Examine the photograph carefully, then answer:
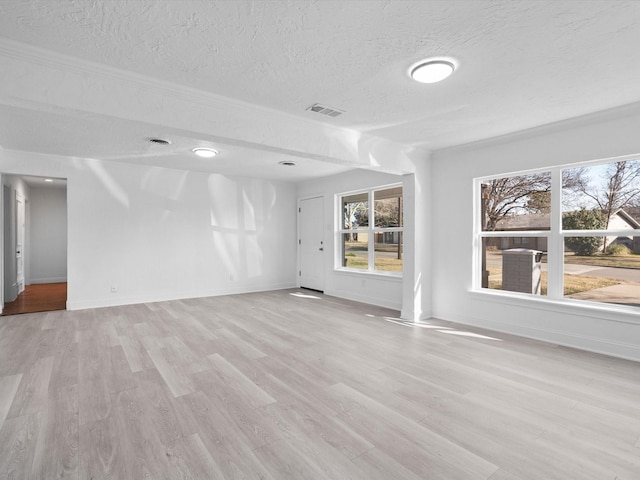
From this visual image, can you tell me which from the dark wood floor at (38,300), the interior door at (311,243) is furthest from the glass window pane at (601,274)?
the dark wood floor at (38,300)

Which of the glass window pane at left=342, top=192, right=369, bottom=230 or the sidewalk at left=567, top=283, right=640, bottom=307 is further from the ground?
the glass window pane at left=342, top=192, right=369, bottom=230

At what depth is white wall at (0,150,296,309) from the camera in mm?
5422

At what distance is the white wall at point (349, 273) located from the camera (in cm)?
569

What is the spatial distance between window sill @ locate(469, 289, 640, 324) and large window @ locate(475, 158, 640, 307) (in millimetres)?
76

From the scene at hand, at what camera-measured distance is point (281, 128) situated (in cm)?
345

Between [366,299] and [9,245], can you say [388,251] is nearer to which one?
[366,299]

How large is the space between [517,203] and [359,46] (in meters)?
3.14

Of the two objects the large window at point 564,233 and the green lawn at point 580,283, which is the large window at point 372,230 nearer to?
the large window at point 564,233

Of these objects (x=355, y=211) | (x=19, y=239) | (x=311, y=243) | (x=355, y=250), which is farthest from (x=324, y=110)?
(x=19, y=239)

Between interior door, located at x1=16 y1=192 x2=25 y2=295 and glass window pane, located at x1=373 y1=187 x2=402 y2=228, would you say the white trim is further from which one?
interior door, located at x1=16 y1=192 x2=25 y2=295

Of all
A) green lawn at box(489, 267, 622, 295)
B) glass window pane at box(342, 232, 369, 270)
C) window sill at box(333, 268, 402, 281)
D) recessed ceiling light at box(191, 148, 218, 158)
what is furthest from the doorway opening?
green lawn at box(489, 267, 622, 295)

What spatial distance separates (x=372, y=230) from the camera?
20.2 ft

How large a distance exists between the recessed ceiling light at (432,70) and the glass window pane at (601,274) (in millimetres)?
2571

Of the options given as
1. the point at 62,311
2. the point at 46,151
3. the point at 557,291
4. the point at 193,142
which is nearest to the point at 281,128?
the point at 193,142
